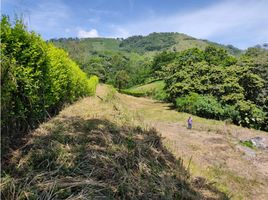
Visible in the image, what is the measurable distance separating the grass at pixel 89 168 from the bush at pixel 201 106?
12833 millimetres

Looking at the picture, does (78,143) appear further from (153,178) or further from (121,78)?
(121,78)

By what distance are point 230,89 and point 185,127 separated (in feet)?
22.3

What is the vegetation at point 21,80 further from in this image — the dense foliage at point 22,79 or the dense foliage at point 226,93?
the dense foliage at point 226,93

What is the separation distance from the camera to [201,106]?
17672 mm


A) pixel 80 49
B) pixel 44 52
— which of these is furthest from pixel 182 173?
pixel 80 49

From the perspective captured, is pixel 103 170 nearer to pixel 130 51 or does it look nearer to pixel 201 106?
pixel 201 106

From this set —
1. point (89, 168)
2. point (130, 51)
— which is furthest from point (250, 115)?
point (130, 51)

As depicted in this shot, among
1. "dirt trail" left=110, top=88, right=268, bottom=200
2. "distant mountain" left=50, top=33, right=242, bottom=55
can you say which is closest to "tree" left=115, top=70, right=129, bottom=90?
"dirt trail" left=110, top=88, right=268, bottom=200

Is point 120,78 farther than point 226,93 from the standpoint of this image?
Yes

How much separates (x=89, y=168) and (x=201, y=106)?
15299mm

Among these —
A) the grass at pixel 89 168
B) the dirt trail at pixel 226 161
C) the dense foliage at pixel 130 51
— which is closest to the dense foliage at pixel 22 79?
the grass at pixel 89 168

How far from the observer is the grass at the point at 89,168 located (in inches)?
111

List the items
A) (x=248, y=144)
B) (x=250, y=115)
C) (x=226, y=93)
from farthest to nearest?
(x=226, y=93), (x=250, y=115), (x=248, y=144)

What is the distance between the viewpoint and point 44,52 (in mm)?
5453
